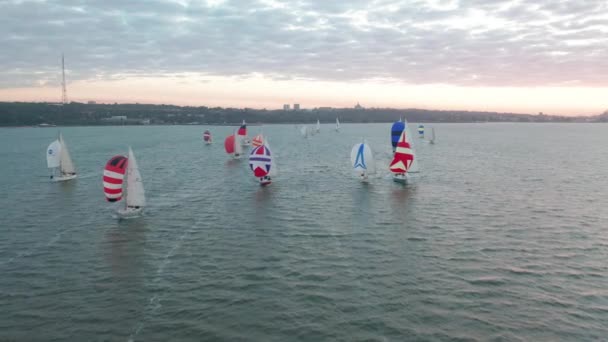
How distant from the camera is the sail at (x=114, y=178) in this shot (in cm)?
3491

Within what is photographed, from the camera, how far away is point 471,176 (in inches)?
2264

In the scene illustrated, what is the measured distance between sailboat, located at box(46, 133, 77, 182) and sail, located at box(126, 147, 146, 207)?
23101 millimetres

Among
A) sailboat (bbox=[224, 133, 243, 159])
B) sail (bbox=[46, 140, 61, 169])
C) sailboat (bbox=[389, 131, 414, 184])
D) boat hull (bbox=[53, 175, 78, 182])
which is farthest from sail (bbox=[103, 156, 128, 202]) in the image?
sailboat (bbox=[224, 133, 243, 159])

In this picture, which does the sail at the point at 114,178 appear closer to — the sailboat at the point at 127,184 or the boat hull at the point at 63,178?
the sailboat at the point at 127,184

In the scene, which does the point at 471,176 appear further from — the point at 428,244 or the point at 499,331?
the point at 499,331

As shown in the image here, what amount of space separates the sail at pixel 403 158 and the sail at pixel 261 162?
15.2m

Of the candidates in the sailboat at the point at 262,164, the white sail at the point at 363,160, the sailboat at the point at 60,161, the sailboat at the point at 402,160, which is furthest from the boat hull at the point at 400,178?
the sailboat at the point at 60,161

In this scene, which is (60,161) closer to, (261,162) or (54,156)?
(54,156)

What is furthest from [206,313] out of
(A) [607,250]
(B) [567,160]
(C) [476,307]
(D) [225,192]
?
(B) [567,160]

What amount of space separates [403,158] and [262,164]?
1673 centimetres

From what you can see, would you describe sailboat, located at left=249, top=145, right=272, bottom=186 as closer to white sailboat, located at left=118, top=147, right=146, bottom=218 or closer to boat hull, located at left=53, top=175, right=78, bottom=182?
white sailboat, located at left=118, top=147, right=146, bottom=218

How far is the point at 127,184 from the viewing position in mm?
34969

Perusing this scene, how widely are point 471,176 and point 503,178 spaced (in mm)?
3809

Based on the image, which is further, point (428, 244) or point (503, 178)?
point (503, 178)
